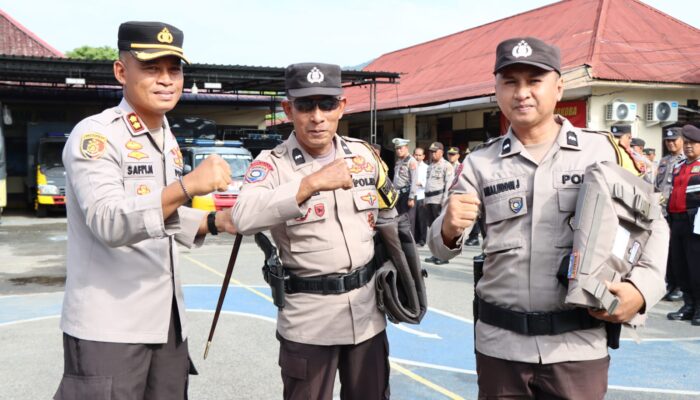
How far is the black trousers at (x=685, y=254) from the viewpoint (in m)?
6.58

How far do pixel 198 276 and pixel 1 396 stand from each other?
4681mm

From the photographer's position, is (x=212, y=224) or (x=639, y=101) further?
(x=639, y=101)

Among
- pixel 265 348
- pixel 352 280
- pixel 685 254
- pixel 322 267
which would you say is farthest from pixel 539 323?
pixel 685 254

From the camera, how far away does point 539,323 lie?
230 centimetres

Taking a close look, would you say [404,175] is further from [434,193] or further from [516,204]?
[516,204]

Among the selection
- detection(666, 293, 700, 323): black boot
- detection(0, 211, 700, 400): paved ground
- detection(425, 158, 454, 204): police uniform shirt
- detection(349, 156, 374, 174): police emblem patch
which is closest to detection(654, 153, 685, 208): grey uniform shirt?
detection(666, 293, 700, 323): black boot

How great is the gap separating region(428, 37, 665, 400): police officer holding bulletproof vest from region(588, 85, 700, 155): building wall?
12.9 meters

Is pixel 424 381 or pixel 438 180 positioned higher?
pixel 438 180

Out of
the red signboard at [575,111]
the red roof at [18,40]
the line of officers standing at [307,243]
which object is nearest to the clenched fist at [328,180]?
the line of officers standing at [307,243]

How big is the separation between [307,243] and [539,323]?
1.08 metres

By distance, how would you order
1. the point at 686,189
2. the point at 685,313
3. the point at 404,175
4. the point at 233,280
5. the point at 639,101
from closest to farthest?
the point at 685,313 → the point at 686,189 → the point at 233,280 → the point at 404,175 → the point at 639,101

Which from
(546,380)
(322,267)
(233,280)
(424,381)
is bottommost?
(424,381)

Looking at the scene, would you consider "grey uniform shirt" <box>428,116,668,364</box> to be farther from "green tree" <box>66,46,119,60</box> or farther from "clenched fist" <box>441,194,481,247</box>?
"green tree" <box>66,46,119,60</box>

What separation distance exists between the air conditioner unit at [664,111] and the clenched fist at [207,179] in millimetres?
14873
